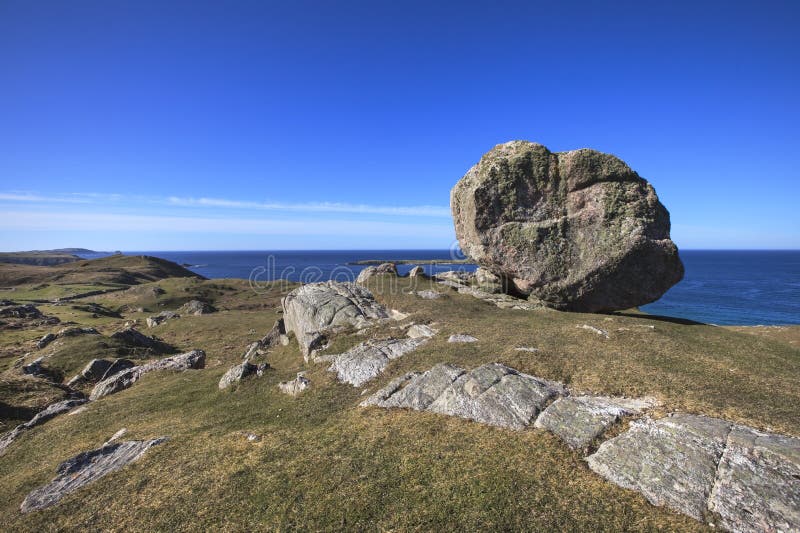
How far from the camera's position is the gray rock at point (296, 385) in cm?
1914

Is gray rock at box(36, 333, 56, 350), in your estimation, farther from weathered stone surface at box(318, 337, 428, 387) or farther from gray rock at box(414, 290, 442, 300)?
gray rock at box(414, 290, 442, 300)

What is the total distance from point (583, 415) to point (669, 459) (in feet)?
8.81

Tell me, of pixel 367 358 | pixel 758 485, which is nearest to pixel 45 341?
pixel 367 358

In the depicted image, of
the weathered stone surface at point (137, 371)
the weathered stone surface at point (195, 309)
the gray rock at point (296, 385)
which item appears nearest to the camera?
the gray rock at point (296, 385)

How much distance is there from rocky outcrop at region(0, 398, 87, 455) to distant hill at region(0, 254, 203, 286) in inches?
3795

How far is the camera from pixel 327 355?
23.2 m

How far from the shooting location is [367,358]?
20625 millimetres

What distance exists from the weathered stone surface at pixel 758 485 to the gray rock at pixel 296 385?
53.4 feet

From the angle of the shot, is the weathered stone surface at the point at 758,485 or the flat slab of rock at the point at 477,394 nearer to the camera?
the weathered stone surface at the point at 758,485

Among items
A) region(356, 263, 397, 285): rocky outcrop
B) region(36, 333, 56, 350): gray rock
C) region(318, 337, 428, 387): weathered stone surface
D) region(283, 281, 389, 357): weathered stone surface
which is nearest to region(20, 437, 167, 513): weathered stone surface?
region(318, 337, 428, 387): weathered stone surface

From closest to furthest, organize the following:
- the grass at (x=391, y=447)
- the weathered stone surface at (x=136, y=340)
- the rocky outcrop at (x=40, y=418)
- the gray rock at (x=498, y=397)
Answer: the grass at (x=391, y=447), the gray rock at (x=498, y=397), the rocky outcrop at (x=40, y=418), the weathered stone surface at (x=136, y=340)

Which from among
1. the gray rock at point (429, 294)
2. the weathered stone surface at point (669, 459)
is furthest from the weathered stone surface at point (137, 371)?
the weathered stone surface at point (669, 459)

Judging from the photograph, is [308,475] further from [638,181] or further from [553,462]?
[638,181]

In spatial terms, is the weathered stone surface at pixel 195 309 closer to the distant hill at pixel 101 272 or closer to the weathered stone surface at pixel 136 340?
the weathered stone surface at pixel 136 340
